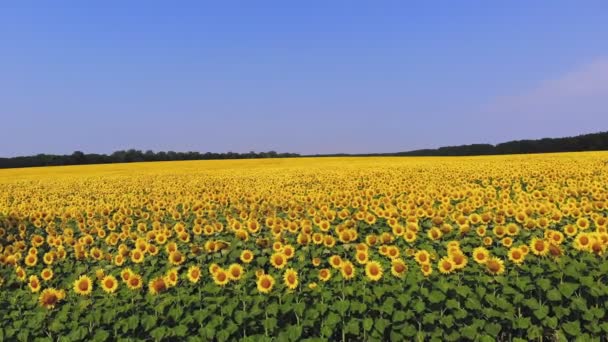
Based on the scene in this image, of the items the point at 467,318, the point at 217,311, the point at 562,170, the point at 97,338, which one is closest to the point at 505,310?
the point at 467,318

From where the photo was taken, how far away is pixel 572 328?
6.48 metres

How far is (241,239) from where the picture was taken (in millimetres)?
9602

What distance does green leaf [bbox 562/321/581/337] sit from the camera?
6.43 meters

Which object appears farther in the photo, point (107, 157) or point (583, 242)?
point (107, 157)

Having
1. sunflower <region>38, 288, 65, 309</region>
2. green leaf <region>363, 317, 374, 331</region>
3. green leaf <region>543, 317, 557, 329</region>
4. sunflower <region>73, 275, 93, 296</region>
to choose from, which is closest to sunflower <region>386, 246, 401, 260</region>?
green leaf <region>363, 317, 374, 331</region>

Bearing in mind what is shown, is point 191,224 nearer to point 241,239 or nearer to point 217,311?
point 241,239

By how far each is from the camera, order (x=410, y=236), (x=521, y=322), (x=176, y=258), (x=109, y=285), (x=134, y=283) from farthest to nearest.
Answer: (x=410, y=236), (x=176, y=258), (x=109, y=285), (x=134, y=283), (x=521, y=322)

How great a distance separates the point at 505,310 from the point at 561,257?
4.96ft

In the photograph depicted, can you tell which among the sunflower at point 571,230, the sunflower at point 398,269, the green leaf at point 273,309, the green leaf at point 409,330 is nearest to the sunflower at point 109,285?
the green leaf at point 273,309

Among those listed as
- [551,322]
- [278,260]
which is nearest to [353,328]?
[278,260]

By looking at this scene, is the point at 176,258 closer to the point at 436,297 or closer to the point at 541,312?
the point at 436,297

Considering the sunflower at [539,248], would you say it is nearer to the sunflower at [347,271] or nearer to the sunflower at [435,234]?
the sunflower at [435,234]

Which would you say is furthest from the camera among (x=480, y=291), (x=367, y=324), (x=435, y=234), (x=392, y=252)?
(x=435, y=234)

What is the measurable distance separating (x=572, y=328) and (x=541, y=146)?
62.7 meters
